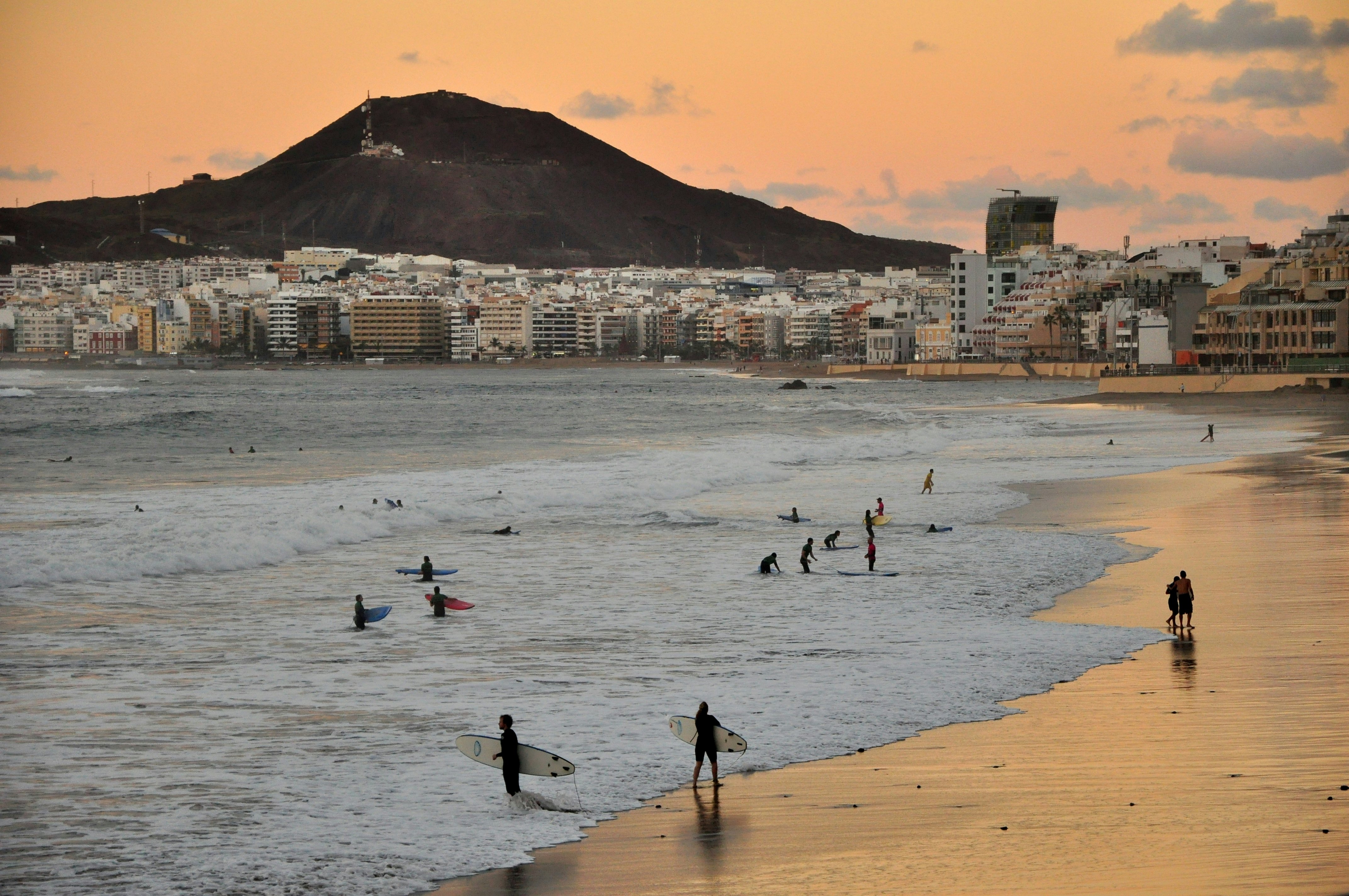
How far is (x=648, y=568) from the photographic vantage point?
22594mm

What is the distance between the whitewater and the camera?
1009 cm

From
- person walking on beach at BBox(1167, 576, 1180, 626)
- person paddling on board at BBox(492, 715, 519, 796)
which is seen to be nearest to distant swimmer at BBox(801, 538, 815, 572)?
person walking on beach at BBox(1167, 576, 1180, 626)

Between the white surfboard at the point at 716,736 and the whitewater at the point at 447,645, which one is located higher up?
the white surfboard at the point at 716,736

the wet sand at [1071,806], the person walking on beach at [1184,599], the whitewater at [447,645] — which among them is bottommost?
the whitewater at [447,645]

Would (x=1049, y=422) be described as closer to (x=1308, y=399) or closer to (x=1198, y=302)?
(x=1308, y=399)

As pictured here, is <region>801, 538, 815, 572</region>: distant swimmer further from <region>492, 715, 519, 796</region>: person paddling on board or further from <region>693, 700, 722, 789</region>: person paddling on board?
<region>492, 715, 519, 796</region>: person paddling on board

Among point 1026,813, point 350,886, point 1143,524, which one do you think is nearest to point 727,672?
point 1026,813

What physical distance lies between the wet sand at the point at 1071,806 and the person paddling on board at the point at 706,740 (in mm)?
130

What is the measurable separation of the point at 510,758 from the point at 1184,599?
8703 millimetres

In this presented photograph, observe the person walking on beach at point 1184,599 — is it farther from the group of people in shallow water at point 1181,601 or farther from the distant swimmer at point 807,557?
the distant swimmer at point 807,557

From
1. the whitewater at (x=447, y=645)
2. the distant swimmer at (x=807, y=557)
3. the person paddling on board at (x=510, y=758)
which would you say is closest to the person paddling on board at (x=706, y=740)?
the whitewater at (x=447, y=645)

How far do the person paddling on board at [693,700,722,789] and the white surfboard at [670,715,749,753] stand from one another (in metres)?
0.03

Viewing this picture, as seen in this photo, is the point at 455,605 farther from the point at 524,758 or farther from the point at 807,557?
the point at 524,758

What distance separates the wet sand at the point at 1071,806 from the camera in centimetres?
857
